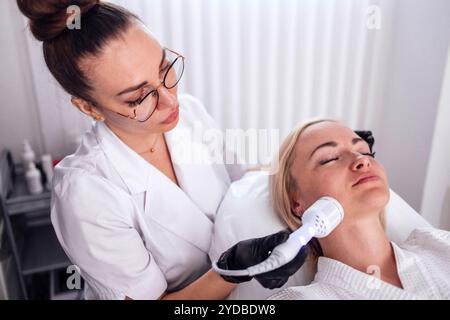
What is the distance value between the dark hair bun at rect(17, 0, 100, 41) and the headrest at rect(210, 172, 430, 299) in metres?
0.53

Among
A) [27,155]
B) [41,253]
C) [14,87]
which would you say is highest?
[14,87]

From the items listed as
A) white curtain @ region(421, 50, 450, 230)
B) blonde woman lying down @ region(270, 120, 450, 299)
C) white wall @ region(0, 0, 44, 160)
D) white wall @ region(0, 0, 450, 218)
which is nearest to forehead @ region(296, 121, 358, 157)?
blonde woman lying down @ region(270, 120, 450, 299)

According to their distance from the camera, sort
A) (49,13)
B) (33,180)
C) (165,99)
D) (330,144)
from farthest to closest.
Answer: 1. (33,180)
2. (330,144)
3. (165,99)
4. (49,13)

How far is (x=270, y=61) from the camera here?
1.36m

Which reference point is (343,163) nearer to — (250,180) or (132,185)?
(250,180)

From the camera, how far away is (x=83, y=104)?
76cm

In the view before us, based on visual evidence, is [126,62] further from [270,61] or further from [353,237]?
[270,61]

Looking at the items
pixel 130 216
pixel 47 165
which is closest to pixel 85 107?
pixel 130 216

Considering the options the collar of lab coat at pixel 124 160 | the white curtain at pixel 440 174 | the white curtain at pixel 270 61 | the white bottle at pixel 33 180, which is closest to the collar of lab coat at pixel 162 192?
the collar of lab coat at pixel 124 160

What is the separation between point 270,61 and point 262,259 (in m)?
0.86

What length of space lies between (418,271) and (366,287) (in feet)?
0.42

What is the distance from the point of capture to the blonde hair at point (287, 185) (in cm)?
89

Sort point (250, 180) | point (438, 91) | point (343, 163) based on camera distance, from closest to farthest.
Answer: point (343, 163)
point (250, 180)
point (438, 91)
